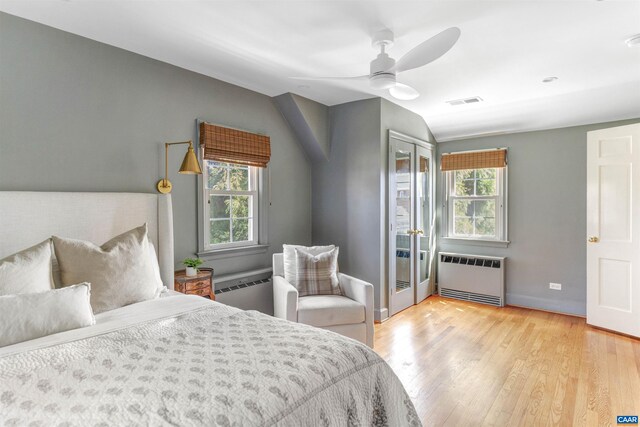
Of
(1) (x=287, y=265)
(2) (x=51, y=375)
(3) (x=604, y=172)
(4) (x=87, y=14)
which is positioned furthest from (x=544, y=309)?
(4) (x=87, y=14)

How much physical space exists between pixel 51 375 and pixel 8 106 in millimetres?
1856

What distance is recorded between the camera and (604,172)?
358 cm

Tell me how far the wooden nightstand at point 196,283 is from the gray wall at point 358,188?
5.46ft

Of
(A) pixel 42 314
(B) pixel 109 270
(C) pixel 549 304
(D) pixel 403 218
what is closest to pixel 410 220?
(D) pixel 403 218

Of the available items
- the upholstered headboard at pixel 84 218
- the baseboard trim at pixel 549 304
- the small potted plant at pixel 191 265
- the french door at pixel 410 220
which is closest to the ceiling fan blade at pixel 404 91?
the french door at pixel 410 220

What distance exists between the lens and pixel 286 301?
279 centimetres

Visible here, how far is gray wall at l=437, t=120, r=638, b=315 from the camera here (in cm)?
406

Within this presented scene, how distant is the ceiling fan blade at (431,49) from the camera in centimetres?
185

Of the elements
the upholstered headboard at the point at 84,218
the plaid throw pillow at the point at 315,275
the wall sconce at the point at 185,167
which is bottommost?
the plaid throw pillow at the point at 315,275

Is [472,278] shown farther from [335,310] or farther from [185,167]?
[185,167]

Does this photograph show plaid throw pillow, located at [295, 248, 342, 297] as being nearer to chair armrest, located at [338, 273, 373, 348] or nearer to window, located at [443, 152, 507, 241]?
chair armrest, located at [338, 273, 373, 348]

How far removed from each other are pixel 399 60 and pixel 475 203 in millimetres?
3146

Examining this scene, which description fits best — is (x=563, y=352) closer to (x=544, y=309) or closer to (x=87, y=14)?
(x=544, y=309)

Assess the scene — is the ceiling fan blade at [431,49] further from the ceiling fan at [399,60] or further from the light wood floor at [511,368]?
the light wood floor at [511,368]
